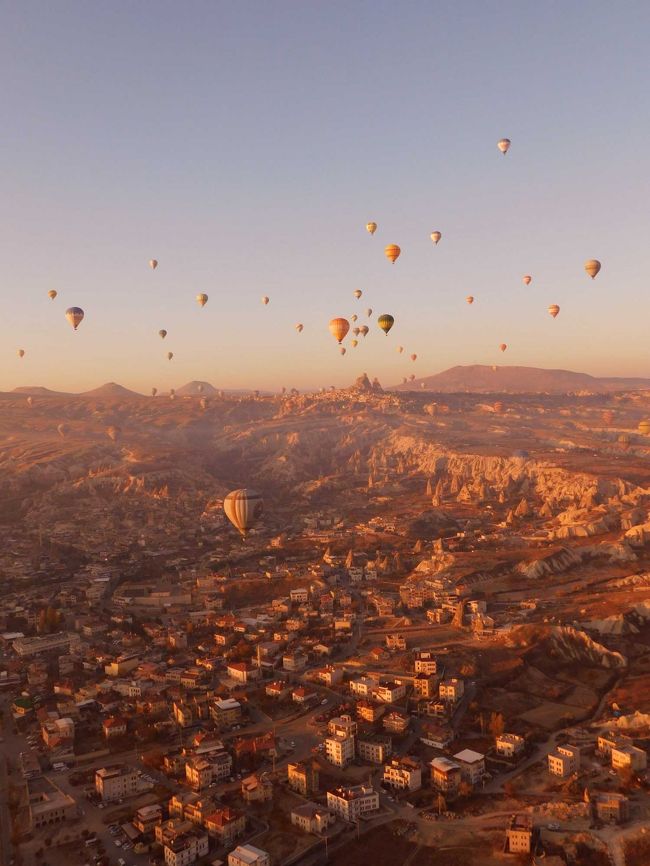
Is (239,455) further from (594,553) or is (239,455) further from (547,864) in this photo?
(547,864)

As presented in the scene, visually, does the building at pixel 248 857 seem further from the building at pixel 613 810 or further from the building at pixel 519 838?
the building at pixel 613 810

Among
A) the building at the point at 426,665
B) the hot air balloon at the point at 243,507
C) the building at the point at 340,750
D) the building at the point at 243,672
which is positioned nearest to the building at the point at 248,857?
Answer: the building at the point at 340,750

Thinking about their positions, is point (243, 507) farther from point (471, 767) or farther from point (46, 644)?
point (471, 767)

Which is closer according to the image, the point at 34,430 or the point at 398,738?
the point at 398,738

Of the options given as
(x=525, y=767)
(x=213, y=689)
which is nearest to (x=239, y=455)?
(x=213, y=689)

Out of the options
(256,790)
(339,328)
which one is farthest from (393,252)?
(256,790)

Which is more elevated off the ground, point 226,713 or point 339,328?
point 339,328

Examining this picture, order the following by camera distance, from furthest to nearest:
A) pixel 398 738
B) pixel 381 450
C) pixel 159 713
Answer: pixel 381 450 → pixel 159 713 → pixel 398 738
